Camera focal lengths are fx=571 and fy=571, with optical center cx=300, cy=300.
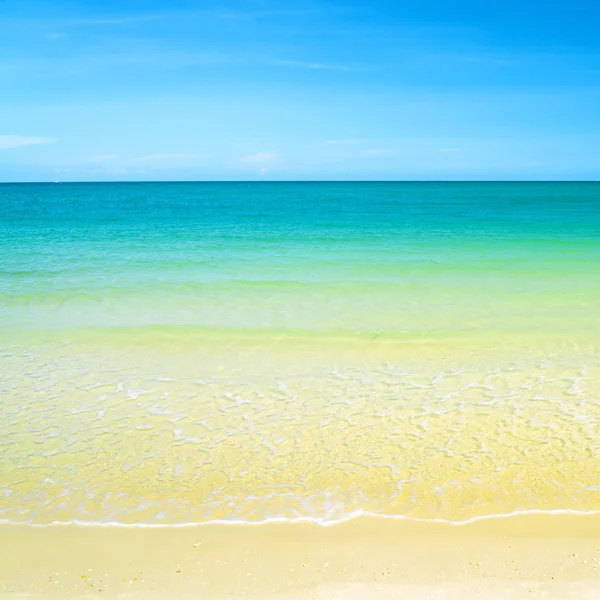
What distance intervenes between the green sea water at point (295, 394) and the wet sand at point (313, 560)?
211 mm

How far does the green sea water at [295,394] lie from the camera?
4.72 m

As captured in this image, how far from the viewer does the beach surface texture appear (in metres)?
3.82

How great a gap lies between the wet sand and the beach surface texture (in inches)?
0.6

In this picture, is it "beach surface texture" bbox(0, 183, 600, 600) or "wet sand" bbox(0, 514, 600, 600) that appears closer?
"wet sand" bbox(0, 514, 600, 600)

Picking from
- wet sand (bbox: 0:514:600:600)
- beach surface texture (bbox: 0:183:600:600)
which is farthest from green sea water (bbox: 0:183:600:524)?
wet sand (bbox: 0:514:600:600)

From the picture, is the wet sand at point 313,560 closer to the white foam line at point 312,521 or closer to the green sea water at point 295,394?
the white foam line at point 312,521

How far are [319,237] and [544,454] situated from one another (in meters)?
20.7

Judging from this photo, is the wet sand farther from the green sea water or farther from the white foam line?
the green sea water

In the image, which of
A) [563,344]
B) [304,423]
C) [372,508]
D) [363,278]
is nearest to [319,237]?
[363,278]

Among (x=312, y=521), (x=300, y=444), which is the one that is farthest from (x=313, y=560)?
(x=300, y=444)

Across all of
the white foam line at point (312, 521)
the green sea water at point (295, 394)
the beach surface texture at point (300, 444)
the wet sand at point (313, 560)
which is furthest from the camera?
the green sea water at point (295, 394)

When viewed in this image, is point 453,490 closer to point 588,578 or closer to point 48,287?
point 588,578

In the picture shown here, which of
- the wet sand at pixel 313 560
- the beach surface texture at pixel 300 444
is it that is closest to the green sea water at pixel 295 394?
the beach surface texture at pixel 300 444

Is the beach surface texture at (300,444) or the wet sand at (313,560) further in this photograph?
the beach surface texture at (300,444)
